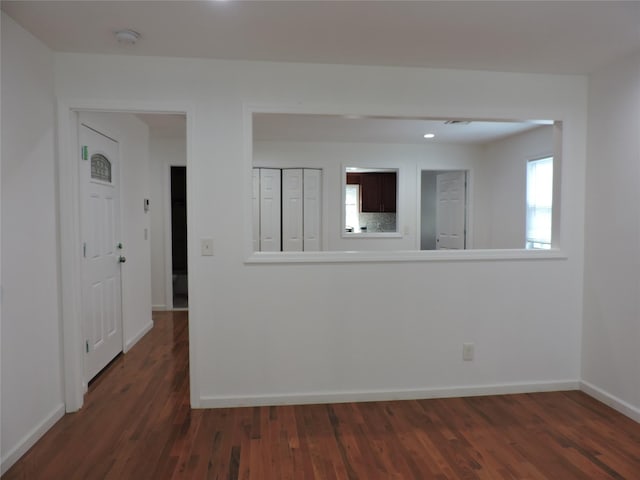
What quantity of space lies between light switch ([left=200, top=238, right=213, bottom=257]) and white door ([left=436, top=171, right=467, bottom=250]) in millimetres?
4202

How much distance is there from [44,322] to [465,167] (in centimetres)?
523

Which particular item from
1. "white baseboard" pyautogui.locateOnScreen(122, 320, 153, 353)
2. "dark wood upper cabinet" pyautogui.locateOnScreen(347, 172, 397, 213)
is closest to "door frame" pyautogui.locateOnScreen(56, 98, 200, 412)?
"white baseboard" pyautogui.locateOnScreen(122, 320, 153, 353)

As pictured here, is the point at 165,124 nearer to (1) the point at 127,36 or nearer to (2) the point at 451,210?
(1) the point at 127,36

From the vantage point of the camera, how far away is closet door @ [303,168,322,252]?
5.43 metres

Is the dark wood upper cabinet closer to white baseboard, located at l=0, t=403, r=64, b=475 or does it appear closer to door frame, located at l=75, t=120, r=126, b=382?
door frame, located at l=75, t=120, r=126, b=382

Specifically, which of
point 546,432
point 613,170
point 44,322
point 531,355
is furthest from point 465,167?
point 44,322

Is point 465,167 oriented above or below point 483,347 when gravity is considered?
above

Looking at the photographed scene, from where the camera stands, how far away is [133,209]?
13.3ft

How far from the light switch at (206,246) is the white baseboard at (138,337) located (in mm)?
1870

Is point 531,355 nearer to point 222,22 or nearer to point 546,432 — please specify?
point 546,432

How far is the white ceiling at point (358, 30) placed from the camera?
1.96 m

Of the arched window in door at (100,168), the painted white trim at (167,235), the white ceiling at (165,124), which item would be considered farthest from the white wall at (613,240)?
the painted white trim at (167,235)

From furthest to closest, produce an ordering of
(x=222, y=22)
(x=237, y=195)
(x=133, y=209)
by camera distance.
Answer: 1. (x=133, y=209)
2. (x=237, y=195)
3. (x=222, y=22)

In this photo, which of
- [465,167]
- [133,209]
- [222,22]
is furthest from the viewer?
[465,167]
